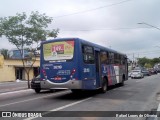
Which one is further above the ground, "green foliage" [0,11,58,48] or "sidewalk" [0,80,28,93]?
"green foliage" [0,11,58,48]

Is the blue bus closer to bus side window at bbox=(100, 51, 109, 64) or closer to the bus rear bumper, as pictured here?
the bus rear bumper

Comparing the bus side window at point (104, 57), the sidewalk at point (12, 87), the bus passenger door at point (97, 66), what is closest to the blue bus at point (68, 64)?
the bus passenger door at point (97, 66)

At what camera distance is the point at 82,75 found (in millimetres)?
17094

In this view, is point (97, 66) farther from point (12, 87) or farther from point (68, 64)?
point (12, 87)

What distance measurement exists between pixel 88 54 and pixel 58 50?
185 centimetres

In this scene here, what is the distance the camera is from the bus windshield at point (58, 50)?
17219mm

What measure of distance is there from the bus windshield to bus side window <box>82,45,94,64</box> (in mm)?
860

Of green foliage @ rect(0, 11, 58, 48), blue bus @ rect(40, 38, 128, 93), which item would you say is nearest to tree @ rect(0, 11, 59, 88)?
green foliage @ rect(0, 11, 58, 48)

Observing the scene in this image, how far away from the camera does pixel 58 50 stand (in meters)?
17.6

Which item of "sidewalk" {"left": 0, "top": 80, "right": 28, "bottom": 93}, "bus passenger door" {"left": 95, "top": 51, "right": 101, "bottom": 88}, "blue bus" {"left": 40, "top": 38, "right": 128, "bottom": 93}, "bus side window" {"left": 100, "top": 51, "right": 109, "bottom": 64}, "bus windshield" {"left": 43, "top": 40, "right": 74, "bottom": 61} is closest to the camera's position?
"blue bus" {"left": 40, "top": 38, "right": 128, "bottom": 93}

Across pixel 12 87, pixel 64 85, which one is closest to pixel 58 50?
pixel 64 85

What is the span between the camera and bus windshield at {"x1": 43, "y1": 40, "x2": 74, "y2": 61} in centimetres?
1722

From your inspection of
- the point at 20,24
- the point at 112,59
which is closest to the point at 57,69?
the point at 112,59

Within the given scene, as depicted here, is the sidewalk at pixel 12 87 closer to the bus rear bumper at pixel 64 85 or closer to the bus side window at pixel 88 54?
the bus rear bumper at pixel 64 85
